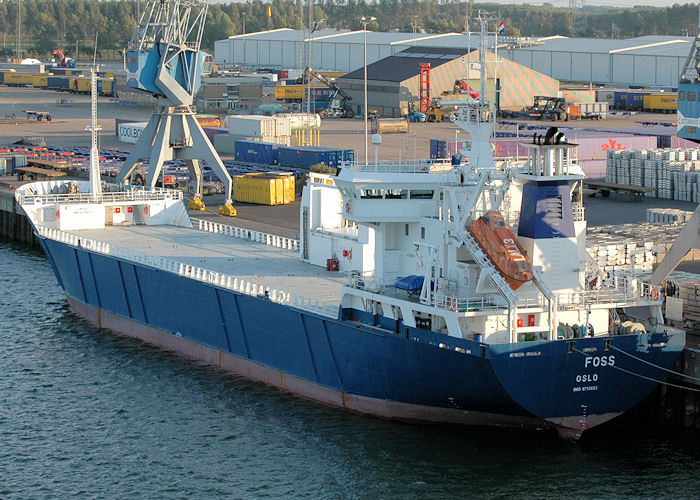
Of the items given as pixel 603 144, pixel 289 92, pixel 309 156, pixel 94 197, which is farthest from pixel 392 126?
pixel 94 197

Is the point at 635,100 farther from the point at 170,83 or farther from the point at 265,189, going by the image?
the point at 170,83

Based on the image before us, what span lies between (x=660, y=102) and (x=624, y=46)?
21443 millimetres

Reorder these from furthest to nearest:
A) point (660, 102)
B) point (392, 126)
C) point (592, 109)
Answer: point (660, 102)
point (592, 109)
point (392, 126)

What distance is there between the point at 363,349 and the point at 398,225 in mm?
3922

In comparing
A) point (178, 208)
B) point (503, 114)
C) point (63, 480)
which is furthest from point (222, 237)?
point (503, 114)

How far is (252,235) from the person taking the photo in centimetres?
4897

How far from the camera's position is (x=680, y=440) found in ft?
105

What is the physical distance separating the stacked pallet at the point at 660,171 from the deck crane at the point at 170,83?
25.5 meters

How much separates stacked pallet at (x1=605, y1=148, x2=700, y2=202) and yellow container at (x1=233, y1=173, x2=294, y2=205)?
20.9 m

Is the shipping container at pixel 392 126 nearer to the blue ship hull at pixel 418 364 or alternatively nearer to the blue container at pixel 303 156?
A: the blue container at pixel 303 156

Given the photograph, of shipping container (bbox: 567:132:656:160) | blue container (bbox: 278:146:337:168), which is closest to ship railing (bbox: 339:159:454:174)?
blue container (bbox: 278:146:337:168)

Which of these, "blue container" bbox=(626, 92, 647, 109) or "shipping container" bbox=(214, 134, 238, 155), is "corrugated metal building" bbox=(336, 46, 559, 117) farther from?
"shipping container" bbox=(214, 134, 238, 155)

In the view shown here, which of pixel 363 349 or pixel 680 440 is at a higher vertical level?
pixel 363 349

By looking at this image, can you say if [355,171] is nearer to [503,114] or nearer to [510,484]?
[510,484]
